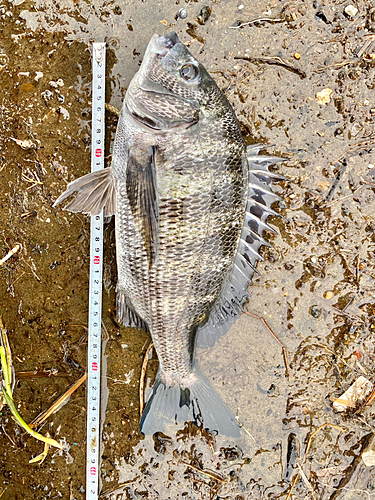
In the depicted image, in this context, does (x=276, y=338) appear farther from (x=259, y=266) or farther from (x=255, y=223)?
(x=255, y=223)

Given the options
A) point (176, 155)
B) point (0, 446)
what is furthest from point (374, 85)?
point (0, 446)

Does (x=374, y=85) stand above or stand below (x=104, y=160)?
above

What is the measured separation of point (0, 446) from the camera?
2656 mm

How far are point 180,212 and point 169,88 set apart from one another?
684 millimetres

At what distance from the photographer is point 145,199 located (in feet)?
6.43

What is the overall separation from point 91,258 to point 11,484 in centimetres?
184

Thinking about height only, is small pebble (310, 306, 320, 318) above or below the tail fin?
above

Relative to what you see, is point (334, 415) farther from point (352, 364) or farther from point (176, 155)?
point (176, 155)

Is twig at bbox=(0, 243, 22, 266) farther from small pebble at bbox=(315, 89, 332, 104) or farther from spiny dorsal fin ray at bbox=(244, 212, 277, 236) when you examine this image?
small pebble at bbox=(315, 89, 332, 104)

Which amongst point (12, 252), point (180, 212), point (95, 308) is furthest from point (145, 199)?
point (12, 252)

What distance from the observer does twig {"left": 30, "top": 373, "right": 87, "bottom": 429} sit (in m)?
2.59

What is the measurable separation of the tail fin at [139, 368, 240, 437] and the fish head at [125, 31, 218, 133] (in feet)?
5.35

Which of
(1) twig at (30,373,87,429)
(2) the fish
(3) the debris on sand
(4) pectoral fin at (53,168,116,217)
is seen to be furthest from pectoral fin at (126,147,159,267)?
(3) the debris on sand

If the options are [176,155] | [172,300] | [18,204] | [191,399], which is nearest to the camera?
[176,155]
